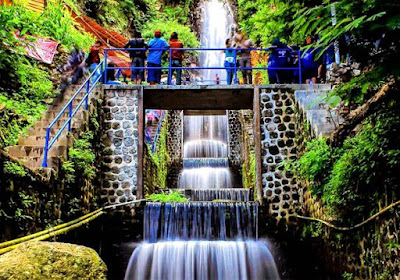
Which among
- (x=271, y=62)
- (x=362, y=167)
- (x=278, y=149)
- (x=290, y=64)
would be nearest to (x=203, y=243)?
(x=278, y=149)

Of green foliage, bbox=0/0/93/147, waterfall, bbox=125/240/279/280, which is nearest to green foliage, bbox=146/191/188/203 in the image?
waterfall, bbox=125/240/279/280

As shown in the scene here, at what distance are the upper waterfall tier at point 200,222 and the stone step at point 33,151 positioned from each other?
9.74ft

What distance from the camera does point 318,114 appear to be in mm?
8664

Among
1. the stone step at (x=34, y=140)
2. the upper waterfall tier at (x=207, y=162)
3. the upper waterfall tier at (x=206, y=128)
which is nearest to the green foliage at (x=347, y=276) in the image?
the stone step at (x=34, y=140)

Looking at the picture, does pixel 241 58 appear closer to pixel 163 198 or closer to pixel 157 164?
pixel 157 164

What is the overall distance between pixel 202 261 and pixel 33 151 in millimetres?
3988

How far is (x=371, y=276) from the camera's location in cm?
546

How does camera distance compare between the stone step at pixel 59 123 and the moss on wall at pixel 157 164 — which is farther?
the moss on wall at pixel 157 164

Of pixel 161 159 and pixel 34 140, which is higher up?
pixel 161 159

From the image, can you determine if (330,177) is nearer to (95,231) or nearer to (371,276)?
(371,276)

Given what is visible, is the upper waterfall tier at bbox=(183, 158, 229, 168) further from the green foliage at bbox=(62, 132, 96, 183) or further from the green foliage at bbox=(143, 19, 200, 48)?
the green foliage at bbox=(143, 19, 200, 48)

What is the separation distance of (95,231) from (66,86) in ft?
13.6

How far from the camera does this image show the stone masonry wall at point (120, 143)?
9766mm

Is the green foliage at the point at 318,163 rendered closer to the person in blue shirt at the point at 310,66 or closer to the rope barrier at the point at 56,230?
the person in blue shirt at the point at 310,66
